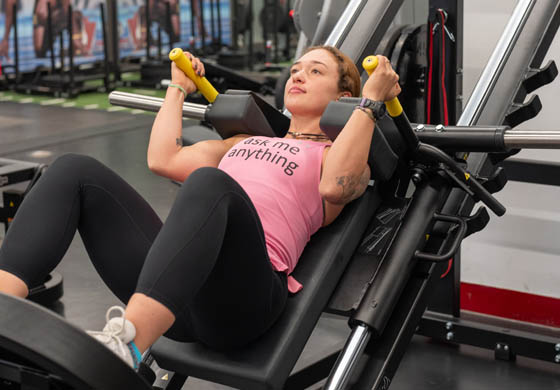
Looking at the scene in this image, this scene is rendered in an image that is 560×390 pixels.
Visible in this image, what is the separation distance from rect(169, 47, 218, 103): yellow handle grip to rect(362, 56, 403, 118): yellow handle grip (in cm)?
49

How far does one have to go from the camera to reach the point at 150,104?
2.28 metres

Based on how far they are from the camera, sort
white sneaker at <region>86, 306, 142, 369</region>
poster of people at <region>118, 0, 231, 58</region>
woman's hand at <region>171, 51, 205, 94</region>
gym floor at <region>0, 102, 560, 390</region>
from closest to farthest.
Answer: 1. white sneaker at <region>86, 306, 142, 369</region>
2. woman's hand at <region>171, 51, 205, 94</region>
3. gym floor at <region>0, 102, 560, 390</region>
4. poster of people at <region>118, 0, 231, 58</region>

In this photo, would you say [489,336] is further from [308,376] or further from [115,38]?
[115,38]

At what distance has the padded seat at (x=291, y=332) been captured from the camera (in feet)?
5.74

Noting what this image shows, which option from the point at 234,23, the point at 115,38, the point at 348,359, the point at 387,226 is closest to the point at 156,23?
the point at 115,38

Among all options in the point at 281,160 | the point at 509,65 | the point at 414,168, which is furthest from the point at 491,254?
the point at 281,160

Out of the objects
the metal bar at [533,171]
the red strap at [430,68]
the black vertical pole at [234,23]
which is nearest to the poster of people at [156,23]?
the black vertical pole at [234,23]

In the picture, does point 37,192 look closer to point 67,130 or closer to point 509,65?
point 509,65

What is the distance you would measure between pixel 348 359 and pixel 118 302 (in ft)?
5.35

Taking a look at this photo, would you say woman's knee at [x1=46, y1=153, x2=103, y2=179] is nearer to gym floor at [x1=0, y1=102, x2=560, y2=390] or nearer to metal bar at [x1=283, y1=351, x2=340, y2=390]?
gym floor at [x1=0, y1=102, x2=560, y2=390]

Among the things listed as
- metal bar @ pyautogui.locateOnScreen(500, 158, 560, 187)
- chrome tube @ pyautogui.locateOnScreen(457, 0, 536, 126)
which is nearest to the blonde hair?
chrome tube @ pyautogui.locateOnScreen(457, 0, 536, 126)

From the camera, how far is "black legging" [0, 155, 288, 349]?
1576 millimetres

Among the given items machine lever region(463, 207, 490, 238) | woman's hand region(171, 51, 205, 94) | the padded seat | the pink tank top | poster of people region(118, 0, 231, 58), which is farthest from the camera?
poster of people region(118, 0, 231, 58)

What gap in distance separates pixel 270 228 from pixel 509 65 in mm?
948
